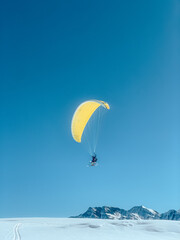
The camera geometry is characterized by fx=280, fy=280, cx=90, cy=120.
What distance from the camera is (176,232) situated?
87.9ft

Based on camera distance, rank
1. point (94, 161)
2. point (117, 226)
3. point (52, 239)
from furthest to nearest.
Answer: point (94, 161), point (117, 226), point (52, 239)

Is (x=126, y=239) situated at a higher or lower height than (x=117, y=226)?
lower

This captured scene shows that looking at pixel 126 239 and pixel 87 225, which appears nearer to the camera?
pixel 126 239

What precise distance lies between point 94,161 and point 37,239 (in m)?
13.1

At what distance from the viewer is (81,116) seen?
107ft

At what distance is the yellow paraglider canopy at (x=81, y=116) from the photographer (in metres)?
31.8

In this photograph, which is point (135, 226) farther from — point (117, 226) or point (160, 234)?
point (160, 234)

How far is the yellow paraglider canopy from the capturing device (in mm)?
31769

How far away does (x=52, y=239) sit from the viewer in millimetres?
20453

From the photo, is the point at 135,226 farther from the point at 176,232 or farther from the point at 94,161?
the point at 94,161

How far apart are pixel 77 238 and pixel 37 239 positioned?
10.4ft

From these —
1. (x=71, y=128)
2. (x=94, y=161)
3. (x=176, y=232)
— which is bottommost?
(x=176, y=232)

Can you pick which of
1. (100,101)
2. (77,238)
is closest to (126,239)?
(77,238)

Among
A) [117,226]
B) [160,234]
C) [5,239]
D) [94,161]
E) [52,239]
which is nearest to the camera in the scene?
[5,239]
